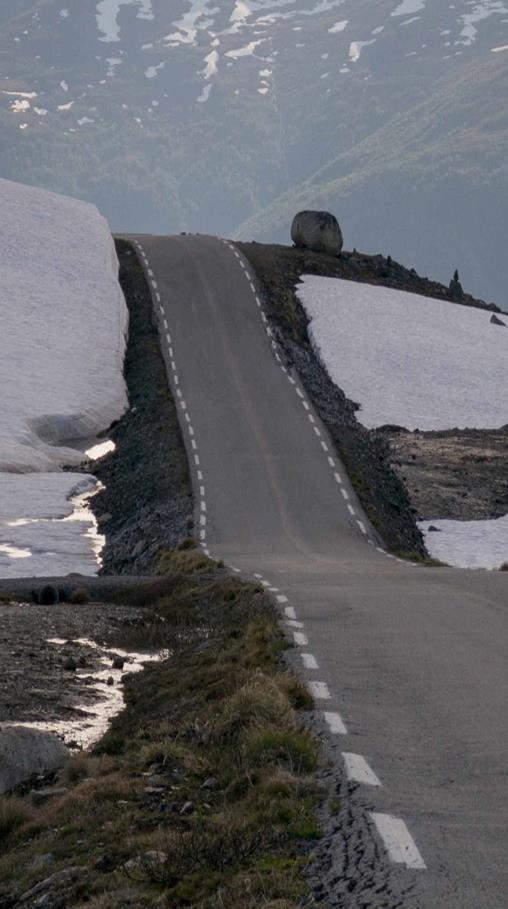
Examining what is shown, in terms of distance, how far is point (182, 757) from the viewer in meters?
12.0

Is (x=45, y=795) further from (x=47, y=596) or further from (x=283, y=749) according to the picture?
(x=47, y=596)

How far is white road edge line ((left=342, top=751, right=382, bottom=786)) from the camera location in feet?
33.6

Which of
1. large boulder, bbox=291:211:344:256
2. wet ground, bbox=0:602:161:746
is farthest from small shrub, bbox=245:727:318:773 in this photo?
large boulder, bbox=291:211:344:256

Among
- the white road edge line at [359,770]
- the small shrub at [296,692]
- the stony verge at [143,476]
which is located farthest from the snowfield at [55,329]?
the white road edge line at [359,770]

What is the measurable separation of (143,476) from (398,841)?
38.1 metres

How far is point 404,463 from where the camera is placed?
161 ft

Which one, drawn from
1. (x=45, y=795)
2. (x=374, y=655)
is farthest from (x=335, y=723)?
(x=374, y=655)

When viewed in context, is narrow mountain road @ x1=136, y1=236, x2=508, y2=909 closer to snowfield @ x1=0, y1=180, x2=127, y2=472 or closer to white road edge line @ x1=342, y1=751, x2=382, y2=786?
white road edge line @ x1=342, y1=751, x2=382, y2=786

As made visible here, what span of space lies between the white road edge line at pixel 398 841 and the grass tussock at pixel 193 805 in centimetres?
41

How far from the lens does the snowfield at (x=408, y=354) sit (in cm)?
6031

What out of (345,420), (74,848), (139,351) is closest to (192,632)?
(74,848)

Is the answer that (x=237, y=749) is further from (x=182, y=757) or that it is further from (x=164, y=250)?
(x=164, y=250)

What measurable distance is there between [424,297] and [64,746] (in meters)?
68.1

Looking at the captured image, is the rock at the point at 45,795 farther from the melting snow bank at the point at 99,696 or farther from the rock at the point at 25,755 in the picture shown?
the melting snow bank at the point at 99,696
